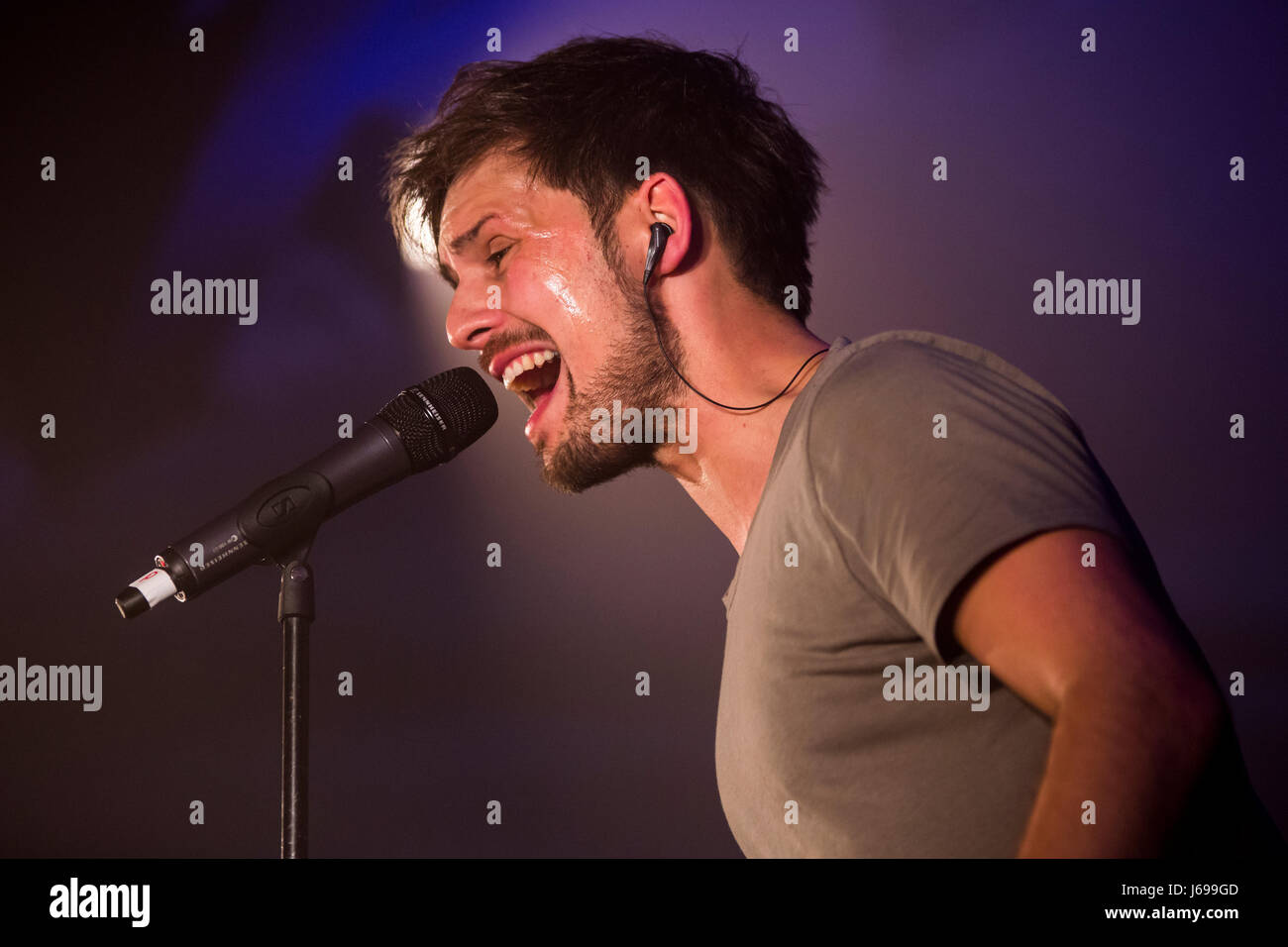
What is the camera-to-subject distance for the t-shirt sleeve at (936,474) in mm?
839

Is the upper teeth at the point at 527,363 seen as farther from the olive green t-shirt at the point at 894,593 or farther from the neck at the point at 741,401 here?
the olive green t-shirt at the point at 894,593

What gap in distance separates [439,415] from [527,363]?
0.26 m

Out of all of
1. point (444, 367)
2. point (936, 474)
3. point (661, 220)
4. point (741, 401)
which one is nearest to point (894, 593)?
point (936, 474)

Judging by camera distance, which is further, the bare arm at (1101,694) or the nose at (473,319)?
the nose at (473,319)

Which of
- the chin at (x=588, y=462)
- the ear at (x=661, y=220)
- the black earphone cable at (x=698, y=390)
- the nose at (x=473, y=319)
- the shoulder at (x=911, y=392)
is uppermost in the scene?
the ear at (x=661, y=220)

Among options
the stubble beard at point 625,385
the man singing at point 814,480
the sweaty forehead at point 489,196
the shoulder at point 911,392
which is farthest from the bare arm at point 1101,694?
the sweaty forehead at point 489,196

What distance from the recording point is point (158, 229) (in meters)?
2.28

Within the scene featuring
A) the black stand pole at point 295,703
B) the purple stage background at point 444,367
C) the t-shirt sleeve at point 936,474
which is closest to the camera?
the t-shirt sleeve at point 936,474

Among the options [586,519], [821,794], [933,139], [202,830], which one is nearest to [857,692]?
[821,794]

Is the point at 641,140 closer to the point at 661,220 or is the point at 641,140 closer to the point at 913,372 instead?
the point at 661,220

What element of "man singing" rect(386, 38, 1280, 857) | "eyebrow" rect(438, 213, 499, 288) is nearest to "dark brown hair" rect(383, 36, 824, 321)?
"man singing" rect(386, 38, 1280, 857)

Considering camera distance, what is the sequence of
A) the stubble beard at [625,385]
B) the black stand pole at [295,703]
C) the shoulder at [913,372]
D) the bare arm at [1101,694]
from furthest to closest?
the stubble beard at [625,385] → the black stand pole at [295,703] → the shoulder at [913,372] → the bare arm at [1101,694]

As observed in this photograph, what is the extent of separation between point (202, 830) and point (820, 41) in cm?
211
